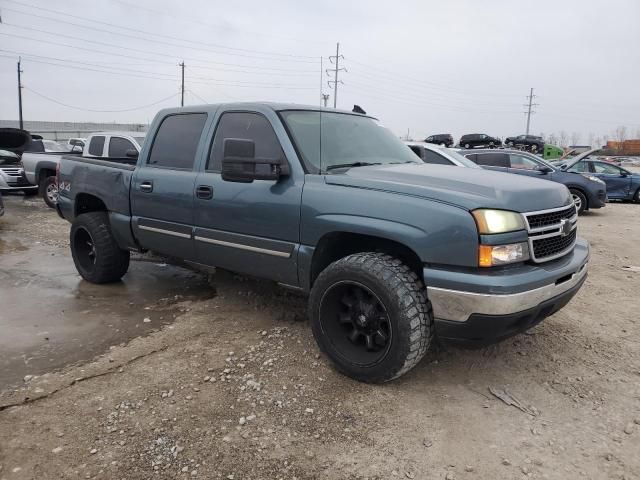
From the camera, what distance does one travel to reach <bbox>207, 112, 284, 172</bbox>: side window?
381 cm

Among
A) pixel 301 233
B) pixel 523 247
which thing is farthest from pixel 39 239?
pixel 523 247

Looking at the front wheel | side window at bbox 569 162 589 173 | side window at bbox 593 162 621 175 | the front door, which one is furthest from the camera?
side window at bbox 593 162 621 175

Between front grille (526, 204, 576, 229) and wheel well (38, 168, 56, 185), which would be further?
wheel well (38, 168, 56, 185)

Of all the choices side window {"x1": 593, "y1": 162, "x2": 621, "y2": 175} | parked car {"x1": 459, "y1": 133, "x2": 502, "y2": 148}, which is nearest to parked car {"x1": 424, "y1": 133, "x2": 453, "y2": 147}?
parked car {"x1": 459, "y1": 133, "x2": 502, "y2": 148}

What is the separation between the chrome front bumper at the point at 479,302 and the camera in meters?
2.74

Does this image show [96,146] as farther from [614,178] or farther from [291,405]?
[614,178]

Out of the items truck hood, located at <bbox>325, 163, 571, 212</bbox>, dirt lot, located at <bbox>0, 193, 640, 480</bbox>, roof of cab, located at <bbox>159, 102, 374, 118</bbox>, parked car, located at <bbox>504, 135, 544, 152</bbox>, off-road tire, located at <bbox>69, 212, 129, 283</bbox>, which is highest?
parked car, located at <bbox>504, 135, 544, 152</bbox>

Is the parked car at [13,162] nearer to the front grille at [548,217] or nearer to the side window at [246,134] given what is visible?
the side window at [246,134]

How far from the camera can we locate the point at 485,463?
2.53 meters

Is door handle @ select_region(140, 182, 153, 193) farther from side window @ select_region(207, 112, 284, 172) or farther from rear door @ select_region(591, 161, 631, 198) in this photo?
rear door @ select_region(591, 161, 631, 198)

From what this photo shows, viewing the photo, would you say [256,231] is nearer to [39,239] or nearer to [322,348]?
[322,348]

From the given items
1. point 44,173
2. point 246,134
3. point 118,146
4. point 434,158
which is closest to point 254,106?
point 246,134

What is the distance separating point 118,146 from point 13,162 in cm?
606

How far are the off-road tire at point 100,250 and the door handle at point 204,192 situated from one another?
1.65m
